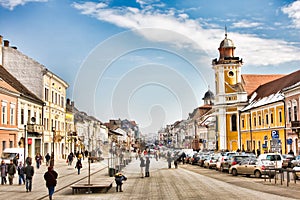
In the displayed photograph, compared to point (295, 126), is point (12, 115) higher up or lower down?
higher up

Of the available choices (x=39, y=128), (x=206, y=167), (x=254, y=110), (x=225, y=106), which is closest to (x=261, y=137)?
(x=254, y=110)

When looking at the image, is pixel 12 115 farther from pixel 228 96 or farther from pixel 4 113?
pixel 228 96

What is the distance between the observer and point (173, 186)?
88.3 ft

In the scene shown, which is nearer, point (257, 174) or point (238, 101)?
point (257, 174)

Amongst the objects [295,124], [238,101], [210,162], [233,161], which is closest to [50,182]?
[233,161]

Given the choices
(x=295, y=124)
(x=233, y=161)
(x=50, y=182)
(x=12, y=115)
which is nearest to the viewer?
(x=50, y=182)

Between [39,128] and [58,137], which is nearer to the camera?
[39,128]

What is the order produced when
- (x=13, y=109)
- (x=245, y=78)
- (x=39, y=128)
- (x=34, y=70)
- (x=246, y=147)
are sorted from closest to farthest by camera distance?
1. (x=13, y=109)
2. (x=39, y=128)
3. (x=34, y=70)
4. (x=246, y=147)
5. (x=245, y=78)

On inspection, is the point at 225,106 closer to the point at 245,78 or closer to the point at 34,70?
the point at 245,78

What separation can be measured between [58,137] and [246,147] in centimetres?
3721

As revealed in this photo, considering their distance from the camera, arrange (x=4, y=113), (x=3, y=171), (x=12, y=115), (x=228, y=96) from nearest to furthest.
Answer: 1. (x=3, y=171)
2. (x=4, y=113)
3. (x=12, y=115)
4. (x=228, y=96)

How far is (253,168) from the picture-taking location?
113 ft

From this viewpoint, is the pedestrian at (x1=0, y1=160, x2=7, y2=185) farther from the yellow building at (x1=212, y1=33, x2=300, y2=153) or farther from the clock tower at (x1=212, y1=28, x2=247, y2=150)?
the clock tower at (x1=212, y1=28, x2=247, y2=150)

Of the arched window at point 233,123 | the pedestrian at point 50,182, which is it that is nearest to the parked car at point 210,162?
the pedestrian at point 50,182
